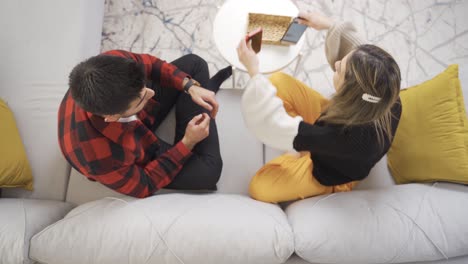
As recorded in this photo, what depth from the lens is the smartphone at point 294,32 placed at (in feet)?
4.33

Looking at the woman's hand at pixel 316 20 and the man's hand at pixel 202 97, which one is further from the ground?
the woman's hand at pixel 316 20

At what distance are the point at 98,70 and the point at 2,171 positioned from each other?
0.72 meters

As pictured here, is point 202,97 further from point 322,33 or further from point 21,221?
point 322,33

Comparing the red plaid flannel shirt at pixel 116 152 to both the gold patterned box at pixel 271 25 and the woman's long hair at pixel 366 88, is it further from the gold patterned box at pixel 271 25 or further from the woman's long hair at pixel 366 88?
the woman's long hair at pixel 366 88

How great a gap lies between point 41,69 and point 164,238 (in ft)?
3.20

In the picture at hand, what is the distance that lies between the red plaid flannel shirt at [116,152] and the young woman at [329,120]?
0.38m

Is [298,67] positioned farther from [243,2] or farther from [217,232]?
[217,232]

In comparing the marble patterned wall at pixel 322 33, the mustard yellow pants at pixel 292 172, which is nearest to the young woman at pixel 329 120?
the mustard yellow pants at pixel 292 172

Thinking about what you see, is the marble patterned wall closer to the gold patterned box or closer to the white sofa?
the gold patterned box

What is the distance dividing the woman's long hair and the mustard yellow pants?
342 millimetres

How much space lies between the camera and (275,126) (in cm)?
103

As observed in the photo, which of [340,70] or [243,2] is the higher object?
[243,2]

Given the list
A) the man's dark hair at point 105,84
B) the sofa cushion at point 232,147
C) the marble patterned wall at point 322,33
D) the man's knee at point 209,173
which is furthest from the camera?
the marble patterned wall at point 322,33

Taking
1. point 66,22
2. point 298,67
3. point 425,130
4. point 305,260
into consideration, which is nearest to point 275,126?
point 305,260
